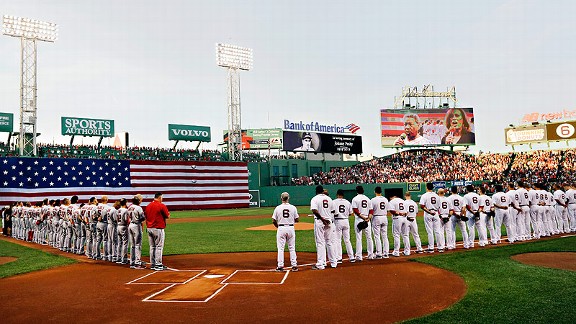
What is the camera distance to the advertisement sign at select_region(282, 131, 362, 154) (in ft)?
178

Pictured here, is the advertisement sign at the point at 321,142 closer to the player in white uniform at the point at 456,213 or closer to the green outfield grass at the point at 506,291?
the player in white uniform at the point at 456,213

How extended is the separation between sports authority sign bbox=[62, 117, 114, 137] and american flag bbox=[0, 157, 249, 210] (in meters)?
8.12

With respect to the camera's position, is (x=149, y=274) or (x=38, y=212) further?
(x=38, y=212)

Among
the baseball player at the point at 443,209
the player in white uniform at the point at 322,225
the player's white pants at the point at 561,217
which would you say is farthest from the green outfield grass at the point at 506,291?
the player's white pants at the point at 561,217

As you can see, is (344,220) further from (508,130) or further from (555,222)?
(508,130)

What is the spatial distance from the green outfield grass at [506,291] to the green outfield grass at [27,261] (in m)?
10.5

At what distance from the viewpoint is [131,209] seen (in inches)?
473

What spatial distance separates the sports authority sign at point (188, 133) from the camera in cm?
5225

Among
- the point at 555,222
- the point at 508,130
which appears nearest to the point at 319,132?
the point at 508,130

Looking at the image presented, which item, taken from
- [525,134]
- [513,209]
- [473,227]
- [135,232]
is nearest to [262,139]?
[525,134]

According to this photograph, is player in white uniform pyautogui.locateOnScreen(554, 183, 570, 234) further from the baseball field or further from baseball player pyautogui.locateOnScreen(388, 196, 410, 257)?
baseball player pyautogui.locateOnScreen(388, 196, 410, 257)

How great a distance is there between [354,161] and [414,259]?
2043 inches

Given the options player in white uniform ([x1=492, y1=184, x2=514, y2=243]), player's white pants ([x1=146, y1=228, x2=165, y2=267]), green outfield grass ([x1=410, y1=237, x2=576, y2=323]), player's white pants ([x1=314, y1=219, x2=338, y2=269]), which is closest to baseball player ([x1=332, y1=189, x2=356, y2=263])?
player's white pants ([x1=314, y1=219, x2=338, y2=269])

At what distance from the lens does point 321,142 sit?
56812 mm
